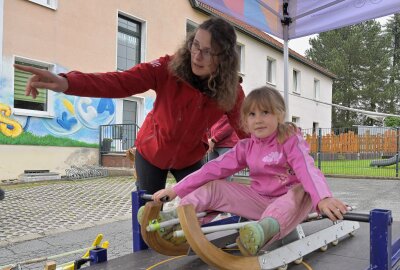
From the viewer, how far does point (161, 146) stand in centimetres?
258

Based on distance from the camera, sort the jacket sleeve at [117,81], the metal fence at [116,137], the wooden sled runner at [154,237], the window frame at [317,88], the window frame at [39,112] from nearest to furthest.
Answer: the jacket sleeve at [117,81] → the wooden sled runner at [154,237] → the window frame at [39,112] → the metal fence at [116,137] → the window frame at [317,88]

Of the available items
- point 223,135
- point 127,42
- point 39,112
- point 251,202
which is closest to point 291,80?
point 127,42

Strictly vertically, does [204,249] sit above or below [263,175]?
below

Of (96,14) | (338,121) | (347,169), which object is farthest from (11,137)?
(338,121)

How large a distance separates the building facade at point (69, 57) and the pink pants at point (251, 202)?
6750 mm

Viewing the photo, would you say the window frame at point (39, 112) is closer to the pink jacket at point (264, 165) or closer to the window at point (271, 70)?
the pink jacket at point (264, 165)

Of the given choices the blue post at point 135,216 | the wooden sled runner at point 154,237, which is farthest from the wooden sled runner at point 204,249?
the blue post at point 135,216

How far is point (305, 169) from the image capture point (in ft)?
7.02

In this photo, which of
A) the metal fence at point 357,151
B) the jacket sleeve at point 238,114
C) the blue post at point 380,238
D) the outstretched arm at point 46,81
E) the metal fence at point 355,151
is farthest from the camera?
the metal fence at point 355,151

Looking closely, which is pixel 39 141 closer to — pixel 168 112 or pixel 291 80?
pixel 168 112

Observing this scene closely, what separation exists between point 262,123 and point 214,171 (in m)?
0.41

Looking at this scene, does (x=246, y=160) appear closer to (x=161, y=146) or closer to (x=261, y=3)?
(x=161, y=146)

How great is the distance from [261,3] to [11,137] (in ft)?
27.3

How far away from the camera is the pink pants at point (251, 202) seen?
2.00m
